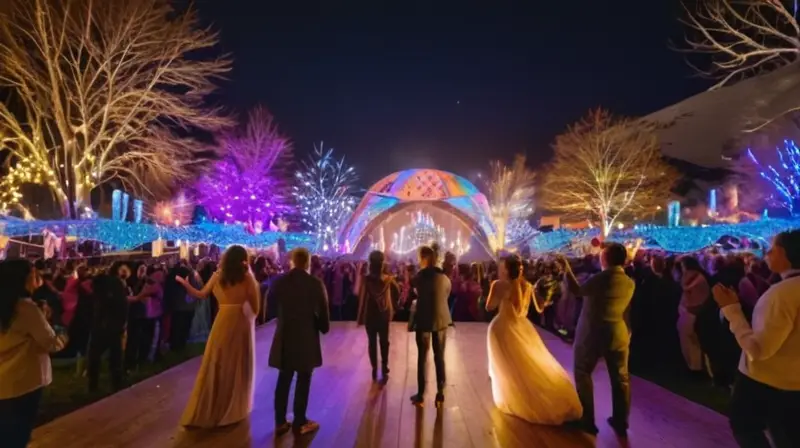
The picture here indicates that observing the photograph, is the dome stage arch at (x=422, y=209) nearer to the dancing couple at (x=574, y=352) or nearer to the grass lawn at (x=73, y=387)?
the grass lawn at (x=73, y=387)

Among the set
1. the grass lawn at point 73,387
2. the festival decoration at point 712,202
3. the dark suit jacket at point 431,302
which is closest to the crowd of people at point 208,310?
the grass lawn at point 73,387

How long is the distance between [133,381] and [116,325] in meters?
1.03

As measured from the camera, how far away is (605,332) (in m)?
5.36

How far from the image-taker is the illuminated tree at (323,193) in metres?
41.0

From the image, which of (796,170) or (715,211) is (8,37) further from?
(715,211)

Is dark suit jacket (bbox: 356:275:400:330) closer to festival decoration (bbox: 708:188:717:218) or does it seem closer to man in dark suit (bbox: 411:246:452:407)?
man in dark suit (bbox: 411:246:452:407)

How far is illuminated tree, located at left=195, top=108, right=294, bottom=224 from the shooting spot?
35906 millimetres

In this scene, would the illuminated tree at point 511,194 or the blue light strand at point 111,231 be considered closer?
the blue light strand at point 111,231

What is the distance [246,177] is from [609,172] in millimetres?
23070

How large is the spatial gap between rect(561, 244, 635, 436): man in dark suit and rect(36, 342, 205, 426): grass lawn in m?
5.56

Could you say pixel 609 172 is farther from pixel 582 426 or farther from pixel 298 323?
pixel 298 323

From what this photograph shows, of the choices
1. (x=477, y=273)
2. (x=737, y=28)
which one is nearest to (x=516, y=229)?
(x=737, y=28)

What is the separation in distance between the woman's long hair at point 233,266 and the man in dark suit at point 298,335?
1.28ft

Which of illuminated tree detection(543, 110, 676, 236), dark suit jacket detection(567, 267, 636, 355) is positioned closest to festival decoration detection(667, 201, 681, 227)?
illuminated tree detection(543, 110, 676, 236)
